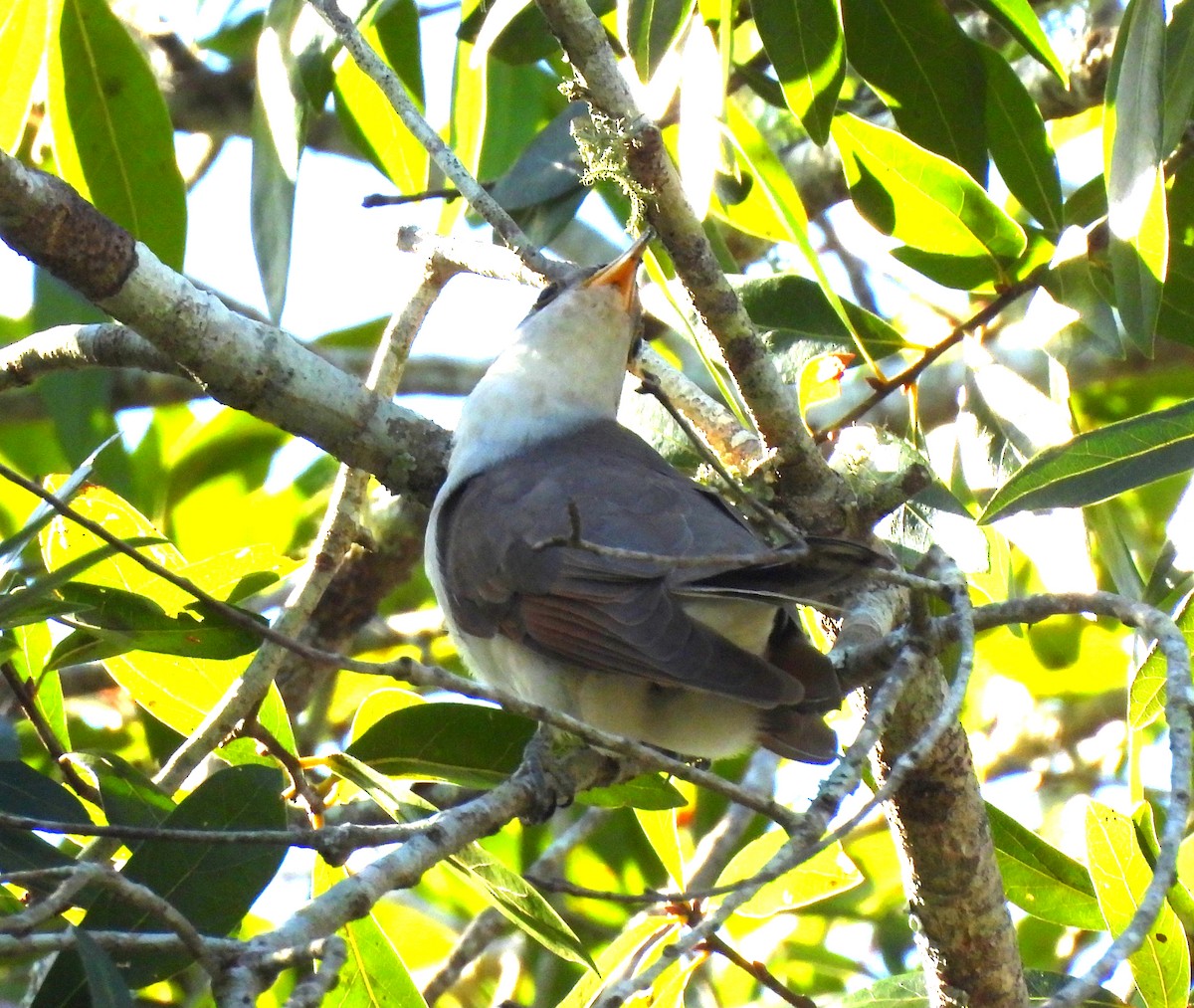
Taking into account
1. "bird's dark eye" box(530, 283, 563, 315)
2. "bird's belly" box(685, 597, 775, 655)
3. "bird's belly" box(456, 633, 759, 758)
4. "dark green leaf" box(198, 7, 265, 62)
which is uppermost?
"dark green leaf" box(198, 7, 265, 62)

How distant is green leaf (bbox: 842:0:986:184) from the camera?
3043 millimetres

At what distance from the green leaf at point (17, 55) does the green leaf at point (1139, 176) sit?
2.64 metres

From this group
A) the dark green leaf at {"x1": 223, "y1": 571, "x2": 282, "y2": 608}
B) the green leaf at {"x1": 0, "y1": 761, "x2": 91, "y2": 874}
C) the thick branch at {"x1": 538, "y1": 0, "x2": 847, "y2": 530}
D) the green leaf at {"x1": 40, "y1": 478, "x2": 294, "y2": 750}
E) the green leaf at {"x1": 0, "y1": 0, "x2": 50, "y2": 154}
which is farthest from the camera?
the green leaf at {"x1": 0, "y1": 0, "x2": 50, "y2": 154}

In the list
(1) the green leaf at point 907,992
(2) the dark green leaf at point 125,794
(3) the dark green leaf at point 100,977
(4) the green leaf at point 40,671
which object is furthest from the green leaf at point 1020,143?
(3) the dark green leaf at point 100,977

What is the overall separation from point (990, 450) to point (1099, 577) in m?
0.60

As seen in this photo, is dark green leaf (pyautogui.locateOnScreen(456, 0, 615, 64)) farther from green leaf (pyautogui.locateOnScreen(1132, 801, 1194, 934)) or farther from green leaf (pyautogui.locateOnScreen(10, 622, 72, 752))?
green leaf (pyautogui.locateOnScreen(1132, 801, 1194, 934))

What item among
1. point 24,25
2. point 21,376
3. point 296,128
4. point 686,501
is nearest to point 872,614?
point 686,501

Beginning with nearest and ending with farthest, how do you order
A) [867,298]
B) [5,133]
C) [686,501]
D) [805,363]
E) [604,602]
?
[604,602]
[686,501]
[805,363]
[5,133]
[867,298]

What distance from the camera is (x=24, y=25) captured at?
3451 millimetres

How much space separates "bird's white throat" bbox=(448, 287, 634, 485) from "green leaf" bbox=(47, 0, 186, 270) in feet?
2.99

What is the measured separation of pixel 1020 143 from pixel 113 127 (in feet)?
7.49

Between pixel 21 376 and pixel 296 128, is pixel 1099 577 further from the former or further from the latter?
pixel 21 376

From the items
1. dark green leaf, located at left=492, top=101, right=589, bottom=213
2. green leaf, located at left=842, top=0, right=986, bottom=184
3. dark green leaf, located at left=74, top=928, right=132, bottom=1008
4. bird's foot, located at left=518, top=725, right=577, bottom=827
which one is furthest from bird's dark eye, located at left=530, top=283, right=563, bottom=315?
dark green leaf, located at left=74, top=928, right=132, bottom=1008

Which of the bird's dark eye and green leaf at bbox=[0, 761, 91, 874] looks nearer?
green leaf at bbox=[0, 761, 91, 874]
